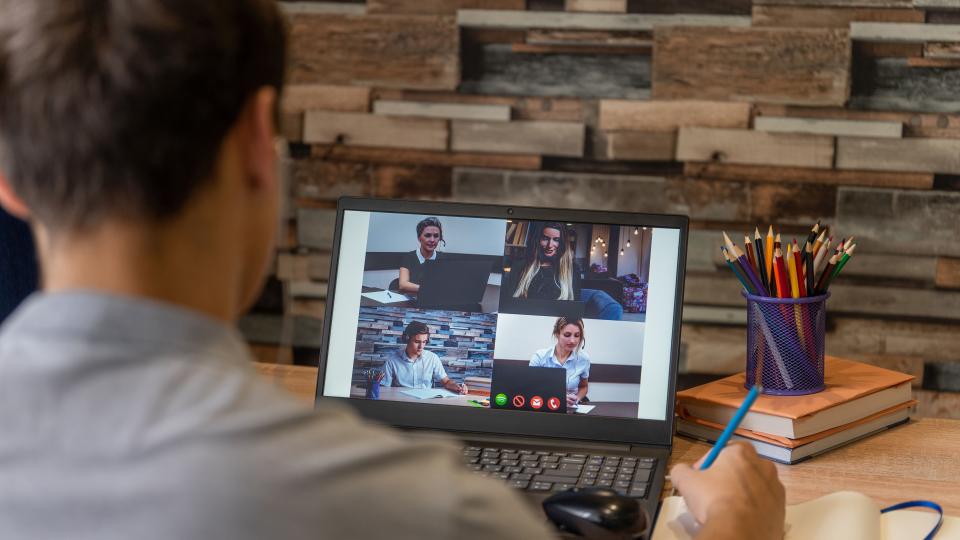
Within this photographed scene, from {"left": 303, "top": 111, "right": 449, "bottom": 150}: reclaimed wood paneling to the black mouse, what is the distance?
3.51ft

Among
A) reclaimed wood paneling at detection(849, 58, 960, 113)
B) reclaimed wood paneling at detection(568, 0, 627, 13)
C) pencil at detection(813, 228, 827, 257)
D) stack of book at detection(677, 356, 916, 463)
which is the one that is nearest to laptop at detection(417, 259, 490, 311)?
stack of book at detection(677, 356, 916, 463)

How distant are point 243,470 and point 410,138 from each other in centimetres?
149

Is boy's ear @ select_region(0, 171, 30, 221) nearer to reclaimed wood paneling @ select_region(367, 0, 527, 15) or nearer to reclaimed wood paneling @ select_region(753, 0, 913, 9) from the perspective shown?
reclaimed wood paneling @ select_region(367, 0, 527, 15)

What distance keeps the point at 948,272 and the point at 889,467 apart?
0.72m

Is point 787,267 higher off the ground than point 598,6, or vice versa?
point 598,6

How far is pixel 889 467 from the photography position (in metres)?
1.13

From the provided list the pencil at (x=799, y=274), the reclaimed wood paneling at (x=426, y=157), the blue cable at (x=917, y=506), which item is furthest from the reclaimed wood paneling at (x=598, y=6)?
the blue cable at (x=917, y=506)

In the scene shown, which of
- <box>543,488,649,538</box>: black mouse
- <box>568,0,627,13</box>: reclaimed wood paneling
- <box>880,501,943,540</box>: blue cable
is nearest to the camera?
<box>543,488,649,538</box>: black mouse

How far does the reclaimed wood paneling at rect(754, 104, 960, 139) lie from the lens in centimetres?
167

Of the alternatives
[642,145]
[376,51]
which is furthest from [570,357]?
[376,51]

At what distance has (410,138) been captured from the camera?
1.88 metres

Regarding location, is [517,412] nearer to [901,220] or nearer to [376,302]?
[376,302]

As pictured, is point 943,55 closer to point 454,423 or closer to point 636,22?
point 636,22

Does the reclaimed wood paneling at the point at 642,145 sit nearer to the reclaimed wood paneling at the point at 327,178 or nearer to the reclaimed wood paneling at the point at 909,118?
the reclaimed wood paneling at the point at 909,118
